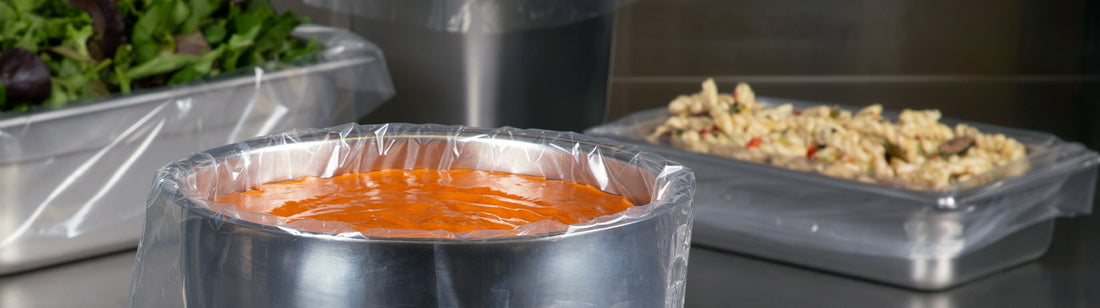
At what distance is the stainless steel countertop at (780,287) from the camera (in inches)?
26.4

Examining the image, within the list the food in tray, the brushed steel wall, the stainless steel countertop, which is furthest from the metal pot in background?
the brushed steel wall

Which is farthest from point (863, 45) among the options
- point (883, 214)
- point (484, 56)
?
point (883, 214)

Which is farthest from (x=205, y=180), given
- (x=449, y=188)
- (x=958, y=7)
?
(x=958, y=7)

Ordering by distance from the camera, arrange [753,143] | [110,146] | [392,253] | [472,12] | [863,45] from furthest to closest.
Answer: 1. [863,45]
2. [472,12]
3. [753,143]
4. [110,146]
5. [392,253]

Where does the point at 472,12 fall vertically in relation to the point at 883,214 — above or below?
above

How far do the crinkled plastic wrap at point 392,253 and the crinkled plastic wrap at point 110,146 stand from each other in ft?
1.10

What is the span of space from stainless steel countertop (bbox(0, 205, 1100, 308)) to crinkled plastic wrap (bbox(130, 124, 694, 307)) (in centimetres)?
33

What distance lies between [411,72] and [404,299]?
0.76m

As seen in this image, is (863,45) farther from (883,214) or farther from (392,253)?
(392,253)

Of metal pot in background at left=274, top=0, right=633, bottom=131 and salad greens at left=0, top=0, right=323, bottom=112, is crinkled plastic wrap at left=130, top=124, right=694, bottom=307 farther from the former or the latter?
metal pot in background at left=274, top=0, right=633, bottom=131

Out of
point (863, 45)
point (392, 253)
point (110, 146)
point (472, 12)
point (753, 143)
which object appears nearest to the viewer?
point (392, 253)

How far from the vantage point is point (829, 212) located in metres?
0.73

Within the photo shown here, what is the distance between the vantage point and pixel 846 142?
784 mm

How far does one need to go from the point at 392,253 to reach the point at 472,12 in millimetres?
703
